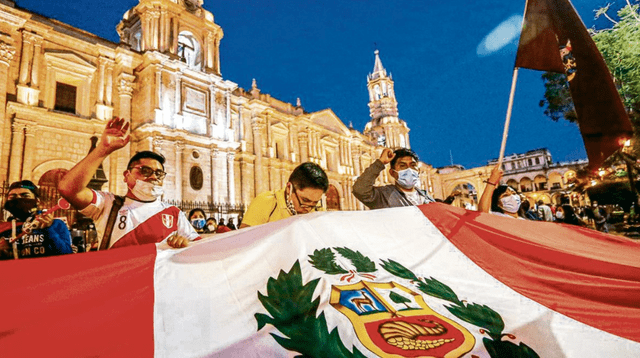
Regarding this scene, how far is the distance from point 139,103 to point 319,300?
17.5 m

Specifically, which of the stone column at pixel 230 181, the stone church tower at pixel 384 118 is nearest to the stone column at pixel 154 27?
the stone column at pixel 230 181

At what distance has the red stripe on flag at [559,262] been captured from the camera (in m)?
1.99

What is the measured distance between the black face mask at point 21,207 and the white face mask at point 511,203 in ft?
20.6

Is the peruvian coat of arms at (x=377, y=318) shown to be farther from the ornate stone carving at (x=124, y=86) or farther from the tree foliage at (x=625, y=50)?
the ornate stone carving at (x=124, y=86)

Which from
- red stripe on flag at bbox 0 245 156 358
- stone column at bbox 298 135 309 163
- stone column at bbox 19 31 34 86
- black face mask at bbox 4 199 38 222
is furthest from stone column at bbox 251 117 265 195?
red stripe on flag at bbox 0 245 156 358

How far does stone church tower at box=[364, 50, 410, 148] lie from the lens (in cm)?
3862

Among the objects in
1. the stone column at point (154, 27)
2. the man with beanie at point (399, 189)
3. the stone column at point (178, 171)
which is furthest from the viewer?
the stone column at point (154, 27)

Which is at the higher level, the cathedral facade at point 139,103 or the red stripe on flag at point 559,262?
the cathedral facade at point 139,103

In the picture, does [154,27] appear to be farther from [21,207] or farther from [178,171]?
[21,207]

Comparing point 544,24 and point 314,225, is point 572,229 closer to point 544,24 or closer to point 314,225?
point 544,24

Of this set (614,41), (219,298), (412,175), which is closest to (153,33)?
(412,175)

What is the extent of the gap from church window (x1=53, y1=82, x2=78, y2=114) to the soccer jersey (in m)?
15.2

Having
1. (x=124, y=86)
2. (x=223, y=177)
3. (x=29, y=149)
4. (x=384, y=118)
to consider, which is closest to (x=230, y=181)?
(x=223, y=177)

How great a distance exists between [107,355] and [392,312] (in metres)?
1.38
